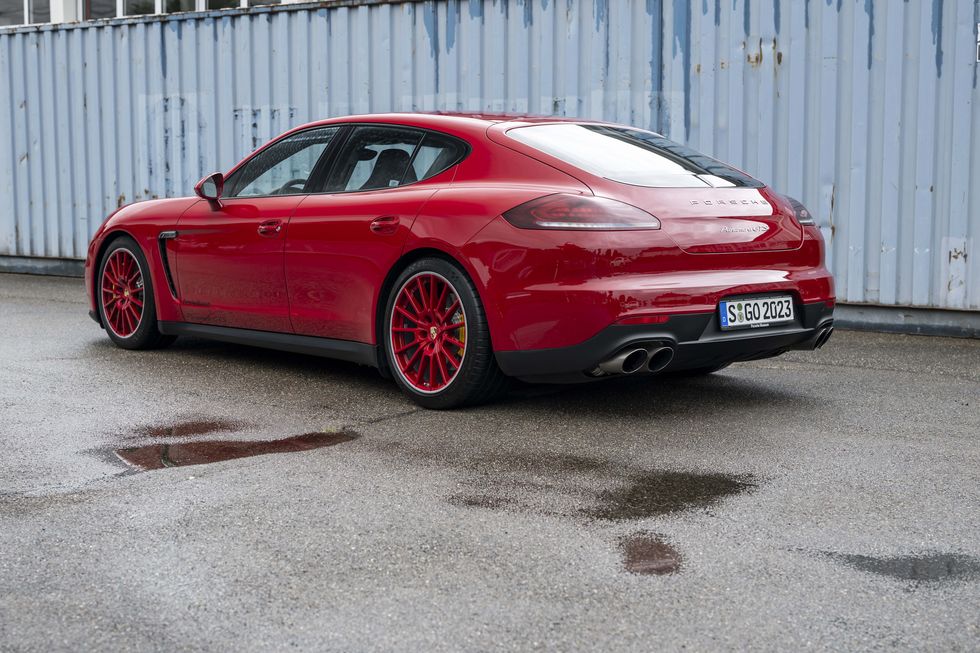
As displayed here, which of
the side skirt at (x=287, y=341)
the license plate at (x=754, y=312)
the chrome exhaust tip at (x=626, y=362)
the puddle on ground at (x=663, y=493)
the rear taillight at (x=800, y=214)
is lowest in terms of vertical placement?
the puddle on ground at (x=663, y=493)

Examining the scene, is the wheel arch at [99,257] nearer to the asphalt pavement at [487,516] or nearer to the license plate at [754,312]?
the asphalt pavement at [487,516]

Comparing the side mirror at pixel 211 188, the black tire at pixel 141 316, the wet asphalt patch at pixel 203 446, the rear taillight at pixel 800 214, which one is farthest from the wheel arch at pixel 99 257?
the rear taillight at pixel 800 214

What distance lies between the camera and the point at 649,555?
3418 millimetres

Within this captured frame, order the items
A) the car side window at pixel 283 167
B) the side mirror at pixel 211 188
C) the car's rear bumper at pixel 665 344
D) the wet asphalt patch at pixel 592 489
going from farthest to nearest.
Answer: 1. the side mirror at pixel 211 188
2. the car side window at pixel 283 167
3. the car's rear bumper at pixel 665 344
4. the wet asphalt patch at pixel 592 489

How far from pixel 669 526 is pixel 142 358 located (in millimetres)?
4348

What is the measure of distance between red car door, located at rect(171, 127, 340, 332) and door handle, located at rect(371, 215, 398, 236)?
2.32ft

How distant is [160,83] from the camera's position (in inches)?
499

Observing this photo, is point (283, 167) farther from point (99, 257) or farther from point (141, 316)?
point (99, 257)

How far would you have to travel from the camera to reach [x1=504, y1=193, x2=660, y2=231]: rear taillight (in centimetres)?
503

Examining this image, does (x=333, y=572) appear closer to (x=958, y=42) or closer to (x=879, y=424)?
(x=879, y=424)

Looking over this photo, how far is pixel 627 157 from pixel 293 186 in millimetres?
1863

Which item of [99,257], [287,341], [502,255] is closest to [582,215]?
[502,255]

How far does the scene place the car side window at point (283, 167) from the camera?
6.40 metres

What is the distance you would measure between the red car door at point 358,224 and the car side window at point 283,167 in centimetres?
20
